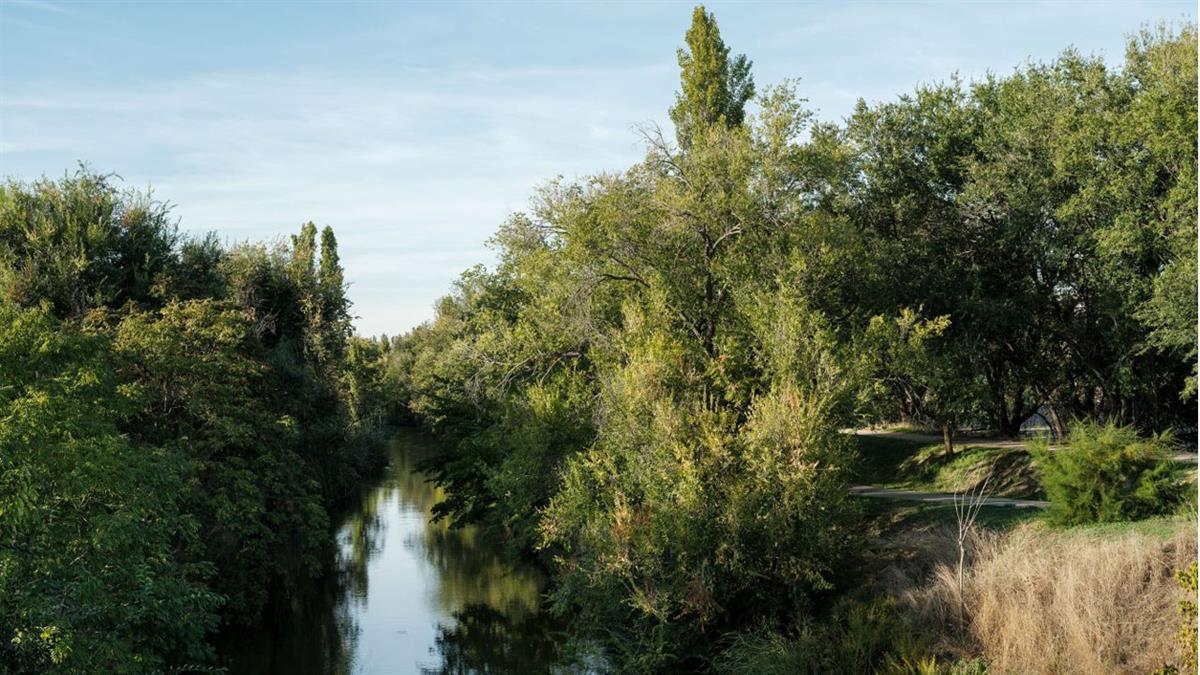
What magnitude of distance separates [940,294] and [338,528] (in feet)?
83.7

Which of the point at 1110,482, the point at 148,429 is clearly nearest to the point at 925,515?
the point at 1110,482

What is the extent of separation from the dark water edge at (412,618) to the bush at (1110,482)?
36.0ft

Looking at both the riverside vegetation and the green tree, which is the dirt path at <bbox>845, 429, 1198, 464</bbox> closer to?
the riverside vegetation

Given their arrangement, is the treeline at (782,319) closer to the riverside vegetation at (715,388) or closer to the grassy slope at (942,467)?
the riverside vegetation at (715,388)

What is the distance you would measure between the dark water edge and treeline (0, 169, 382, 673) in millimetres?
1206

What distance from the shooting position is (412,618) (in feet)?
97.3

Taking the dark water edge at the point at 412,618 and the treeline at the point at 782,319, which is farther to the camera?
the dark water edge at the point at 412,618

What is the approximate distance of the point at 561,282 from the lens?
31.4 metres

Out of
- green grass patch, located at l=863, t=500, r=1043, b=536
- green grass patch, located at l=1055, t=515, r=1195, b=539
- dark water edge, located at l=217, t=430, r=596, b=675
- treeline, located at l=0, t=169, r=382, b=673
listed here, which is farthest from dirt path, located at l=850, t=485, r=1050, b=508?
treeline, located at l=0, t=169, r=382, b=673

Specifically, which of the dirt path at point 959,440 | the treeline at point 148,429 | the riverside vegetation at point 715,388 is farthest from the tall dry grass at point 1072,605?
the dirt path at point 959,440

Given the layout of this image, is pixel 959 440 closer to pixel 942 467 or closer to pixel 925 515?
pixel 942 467

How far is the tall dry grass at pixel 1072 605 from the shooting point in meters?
17.7

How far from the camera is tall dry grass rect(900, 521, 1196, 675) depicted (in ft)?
57.9

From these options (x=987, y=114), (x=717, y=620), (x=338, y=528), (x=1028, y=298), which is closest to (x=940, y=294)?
(x=1028, y=298)
